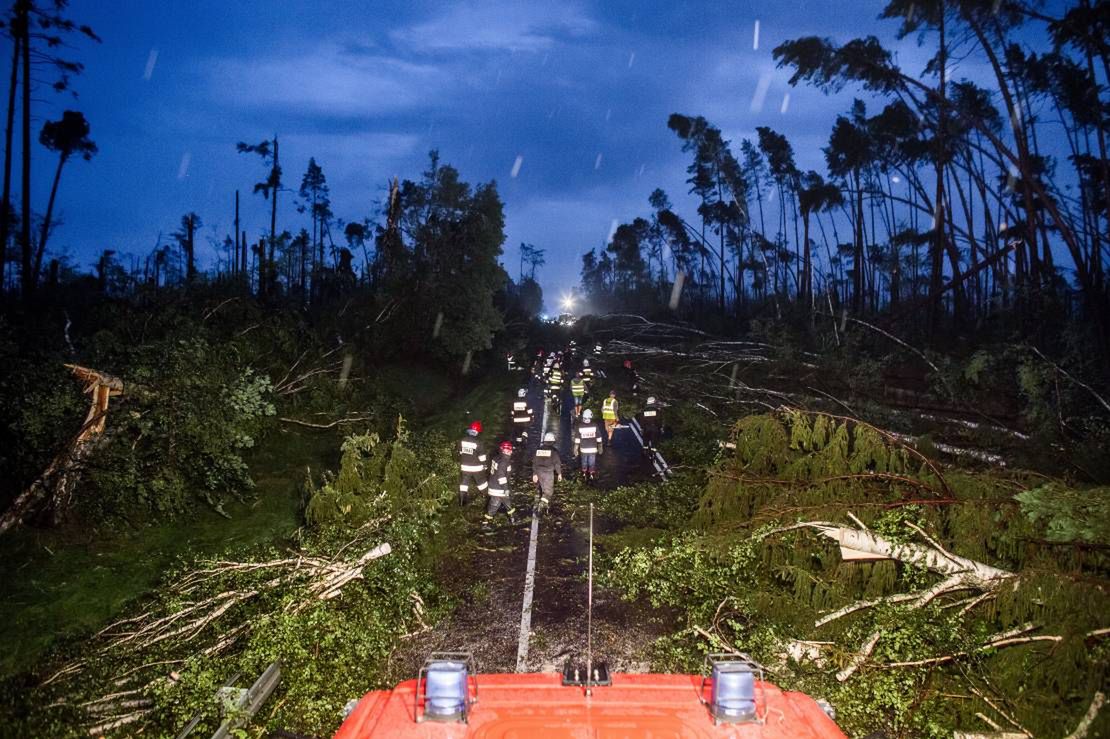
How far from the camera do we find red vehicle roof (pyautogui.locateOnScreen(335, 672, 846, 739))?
2.55 metres

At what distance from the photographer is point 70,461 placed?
8414 millimetres

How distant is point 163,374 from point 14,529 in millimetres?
2831

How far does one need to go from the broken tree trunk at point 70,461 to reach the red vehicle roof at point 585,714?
320 inches

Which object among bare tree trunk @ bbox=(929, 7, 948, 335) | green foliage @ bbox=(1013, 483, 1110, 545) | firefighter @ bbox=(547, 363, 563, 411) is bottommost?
green foliage @ bbox=(1013, 483, 1110, 545)

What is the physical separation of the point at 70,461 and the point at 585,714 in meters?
9.13

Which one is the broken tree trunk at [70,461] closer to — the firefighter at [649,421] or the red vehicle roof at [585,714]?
the red vehicle roof at [585,714]

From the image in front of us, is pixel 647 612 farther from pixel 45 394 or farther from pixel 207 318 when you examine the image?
pixel 207 318

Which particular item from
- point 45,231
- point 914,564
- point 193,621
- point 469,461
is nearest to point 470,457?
point 469,461

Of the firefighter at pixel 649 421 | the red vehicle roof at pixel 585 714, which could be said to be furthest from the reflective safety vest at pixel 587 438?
the red vehicle roof at pixel 585 714

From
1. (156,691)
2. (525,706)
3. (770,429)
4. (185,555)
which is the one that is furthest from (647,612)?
(185,555)

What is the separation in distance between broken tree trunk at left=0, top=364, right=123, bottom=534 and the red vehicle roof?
812cm

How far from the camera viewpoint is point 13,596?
7145 millimetres

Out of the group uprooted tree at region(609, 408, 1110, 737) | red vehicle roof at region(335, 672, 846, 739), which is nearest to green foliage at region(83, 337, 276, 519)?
uprooted tree at region(609, 408, 1110, 737)

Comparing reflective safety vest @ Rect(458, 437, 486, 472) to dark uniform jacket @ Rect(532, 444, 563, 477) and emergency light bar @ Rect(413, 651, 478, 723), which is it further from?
emergency light bar @ Rect(413, 651, 478, 723)
